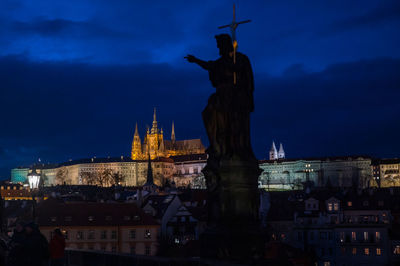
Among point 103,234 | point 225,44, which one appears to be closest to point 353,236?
point 103,234

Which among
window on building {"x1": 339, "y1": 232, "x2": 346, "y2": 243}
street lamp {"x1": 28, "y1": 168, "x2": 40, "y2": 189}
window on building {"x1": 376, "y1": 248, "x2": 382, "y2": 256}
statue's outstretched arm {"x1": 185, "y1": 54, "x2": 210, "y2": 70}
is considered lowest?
window on building {"x1": 376, "y1": 248, "x2": 382, "y2": 256}

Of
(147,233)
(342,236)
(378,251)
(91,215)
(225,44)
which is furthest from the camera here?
(342,236)

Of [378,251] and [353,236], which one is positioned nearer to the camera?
[378,251]

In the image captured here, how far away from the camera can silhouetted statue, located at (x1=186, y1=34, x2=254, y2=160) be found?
32.3ft

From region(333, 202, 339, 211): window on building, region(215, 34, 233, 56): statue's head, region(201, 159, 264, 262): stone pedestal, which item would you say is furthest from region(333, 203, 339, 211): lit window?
region(201, 159, 264, 262): stone pedestal

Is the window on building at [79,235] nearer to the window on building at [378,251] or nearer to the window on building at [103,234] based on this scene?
the window on building at [103,234]

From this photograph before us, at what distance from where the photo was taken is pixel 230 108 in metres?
9.86

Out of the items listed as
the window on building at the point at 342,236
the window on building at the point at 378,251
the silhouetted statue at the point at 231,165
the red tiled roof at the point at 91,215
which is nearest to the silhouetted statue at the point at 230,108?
the silhouetted statue at the point at 231,165

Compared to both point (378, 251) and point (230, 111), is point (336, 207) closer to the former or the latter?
point (378, 251)

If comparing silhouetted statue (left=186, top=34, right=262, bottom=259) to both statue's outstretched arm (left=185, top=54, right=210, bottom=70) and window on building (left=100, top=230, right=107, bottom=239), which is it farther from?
window on building (left=100, top=230, right=107, bottom=239)

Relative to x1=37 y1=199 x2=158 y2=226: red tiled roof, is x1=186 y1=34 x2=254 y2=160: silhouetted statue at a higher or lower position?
higher

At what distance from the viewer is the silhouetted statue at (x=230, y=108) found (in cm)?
985

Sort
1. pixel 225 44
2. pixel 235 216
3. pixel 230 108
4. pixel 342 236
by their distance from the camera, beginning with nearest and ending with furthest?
pixel 235 216 < pixel 230 108 < pixel 225 44 < pixel 342 236

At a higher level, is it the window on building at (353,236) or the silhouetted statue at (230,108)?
the silhouetted statue at (230,108)
